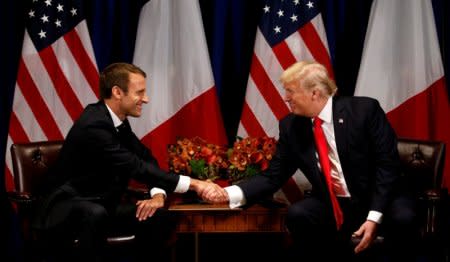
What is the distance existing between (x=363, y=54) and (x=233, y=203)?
1657 millimetres

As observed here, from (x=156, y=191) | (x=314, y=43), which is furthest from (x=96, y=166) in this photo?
(x=314, y=43)

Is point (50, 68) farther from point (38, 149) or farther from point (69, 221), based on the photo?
point (69, 221)

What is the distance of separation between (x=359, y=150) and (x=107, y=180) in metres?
1.63

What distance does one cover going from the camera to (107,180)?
14.5ft

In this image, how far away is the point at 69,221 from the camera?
13.7 ft

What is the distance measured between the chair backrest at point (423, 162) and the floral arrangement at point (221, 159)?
929mm

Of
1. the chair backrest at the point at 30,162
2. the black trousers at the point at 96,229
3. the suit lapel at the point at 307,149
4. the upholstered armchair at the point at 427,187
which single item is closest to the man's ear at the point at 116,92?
the black trousers at the point at 96,229

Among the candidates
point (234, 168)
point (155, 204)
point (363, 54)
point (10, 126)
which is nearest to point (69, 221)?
point (155, 204)

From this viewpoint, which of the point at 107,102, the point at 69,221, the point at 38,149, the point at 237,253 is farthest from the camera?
the point at 237,253

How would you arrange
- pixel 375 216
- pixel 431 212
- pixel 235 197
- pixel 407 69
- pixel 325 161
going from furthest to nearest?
pixel 407 69
pixel 235 197
pixel 325 161
pixel 431 212
pixel 375 216

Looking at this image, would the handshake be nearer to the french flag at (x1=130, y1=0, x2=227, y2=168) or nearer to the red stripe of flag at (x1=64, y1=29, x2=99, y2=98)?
the french flag at (x1=130, y1=0, x2=227, y2=168)

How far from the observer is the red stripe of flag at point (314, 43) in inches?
208

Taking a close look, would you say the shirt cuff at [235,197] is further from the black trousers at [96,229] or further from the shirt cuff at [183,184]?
the black trousers at [96,229]

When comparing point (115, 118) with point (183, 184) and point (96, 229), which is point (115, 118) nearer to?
point (183, 184)
